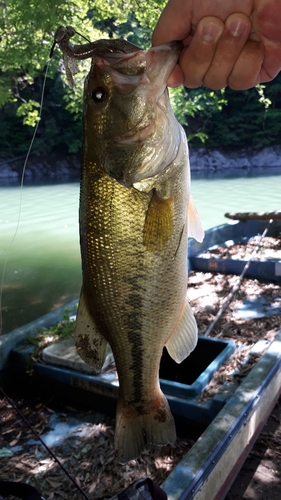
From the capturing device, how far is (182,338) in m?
1.97

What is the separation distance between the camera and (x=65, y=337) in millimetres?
5004

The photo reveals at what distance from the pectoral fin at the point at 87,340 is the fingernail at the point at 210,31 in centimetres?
109

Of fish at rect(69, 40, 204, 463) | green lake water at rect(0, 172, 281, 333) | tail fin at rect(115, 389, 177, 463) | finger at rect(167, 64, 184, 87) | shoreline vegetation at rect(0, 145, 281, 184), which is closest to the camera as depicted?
fish at rect(69, 40, 204, 463)

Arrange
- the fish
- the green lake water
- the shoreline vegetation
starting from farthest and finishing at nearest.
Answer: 1. the shoreline vegetation
2. the green lake water
3. the fish

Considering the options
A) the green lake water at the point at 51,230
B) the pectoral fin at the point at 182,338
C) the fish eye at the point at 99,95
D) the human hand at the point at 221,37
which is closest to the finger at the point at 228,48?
the human hand at the point at 221,37

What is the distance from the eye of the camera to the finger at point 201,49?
1.65 m

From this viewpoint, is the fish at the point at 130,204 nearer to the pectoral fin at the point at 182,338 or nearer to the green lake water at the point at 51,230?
the pectoral fin at the point at 182,338

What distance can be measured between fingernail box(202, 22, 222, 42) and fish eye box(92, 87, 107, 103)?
1.40ft

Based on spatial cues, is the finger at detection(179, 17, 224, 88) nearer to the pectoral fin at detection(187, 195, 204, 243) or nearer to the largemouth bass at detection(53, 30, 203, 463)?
the largemouth bass at detection(53, 30, 203, 463)

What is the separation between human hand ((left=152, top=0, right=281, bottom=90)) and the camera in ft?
5.44

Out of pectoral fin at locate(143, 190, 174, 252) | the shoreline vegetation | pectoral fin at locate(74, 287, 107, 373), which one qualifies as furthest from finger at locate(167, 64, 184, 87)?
the shoreline vegetation

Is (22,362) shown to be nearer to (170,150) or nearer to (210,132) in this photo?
(170,150)

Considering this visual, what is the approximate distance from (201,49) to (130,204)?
2.12 feet

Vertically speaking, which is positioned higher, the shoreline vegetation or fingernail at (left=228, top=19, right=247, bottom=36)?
fingernail at (left=228, top=19, right=247, bottom=36)
